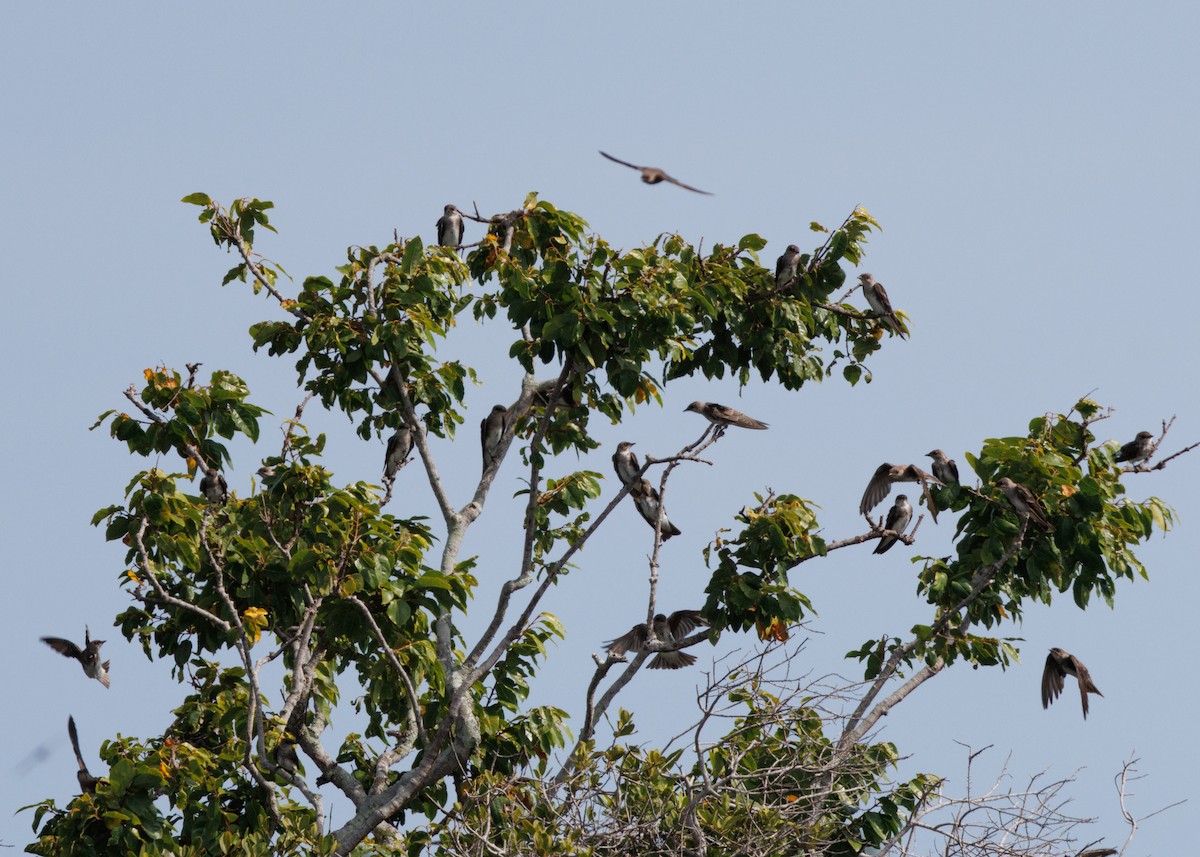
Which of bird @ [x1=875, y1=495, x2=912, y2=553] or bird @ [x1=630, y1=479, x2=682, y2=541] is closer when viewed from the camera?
bird @ [x1=875, y1=495, x2=912, y2=553]

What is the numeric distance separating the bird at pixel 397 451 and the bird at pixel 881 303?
13.0 ft

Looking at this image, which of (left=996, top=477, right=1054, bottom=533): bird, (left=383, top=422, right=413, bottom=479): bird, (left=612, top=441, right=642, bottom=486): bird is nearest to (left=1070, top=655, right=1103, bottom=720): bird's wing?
(left=996, top=477, right=1054, bottom=533): bird

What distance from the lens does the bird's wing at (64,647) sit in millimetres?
11662

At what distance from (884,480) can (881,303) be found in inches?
57.8

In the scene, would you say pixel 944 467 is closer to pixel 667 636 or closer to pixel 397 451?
pixel 667 636

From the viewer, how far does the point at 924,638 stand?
10.6 metres

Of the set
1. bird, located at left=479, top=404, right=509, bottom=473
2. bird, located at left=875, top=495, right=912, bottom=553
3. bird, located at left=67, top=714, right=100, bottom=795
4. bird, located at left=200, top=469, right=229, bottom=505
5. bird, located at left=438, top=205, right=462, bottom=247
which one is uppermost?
bird, located at left=438, top=205, right=462, bottom=247

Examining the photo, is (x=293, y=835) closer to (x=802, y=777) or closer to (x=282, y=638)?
(x=282, y=638)

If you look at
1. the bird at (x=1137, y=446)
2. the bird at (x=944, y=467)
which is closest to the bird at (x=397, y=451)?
the bird at (x=944, y=467)

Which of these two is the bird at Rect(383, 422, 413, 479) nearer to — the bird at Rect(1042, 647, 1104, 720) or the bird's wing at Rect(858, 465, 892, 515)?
the bird's wing at Rect(858, 465, 892, 515)

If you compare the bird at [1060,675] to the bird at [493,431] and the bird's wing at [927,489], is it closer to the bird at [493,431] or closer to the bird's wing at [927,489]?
the bird's wing at [927,489]

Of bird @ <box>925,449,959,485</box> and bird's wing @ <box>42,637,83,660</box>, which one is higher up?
bird @ <box>925,449,959,485</box>

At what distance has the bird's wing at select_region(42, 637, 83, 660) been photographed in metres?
11.7

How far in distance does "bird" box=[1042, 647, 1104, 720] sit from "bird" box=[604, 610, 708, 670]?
2.65 metres
